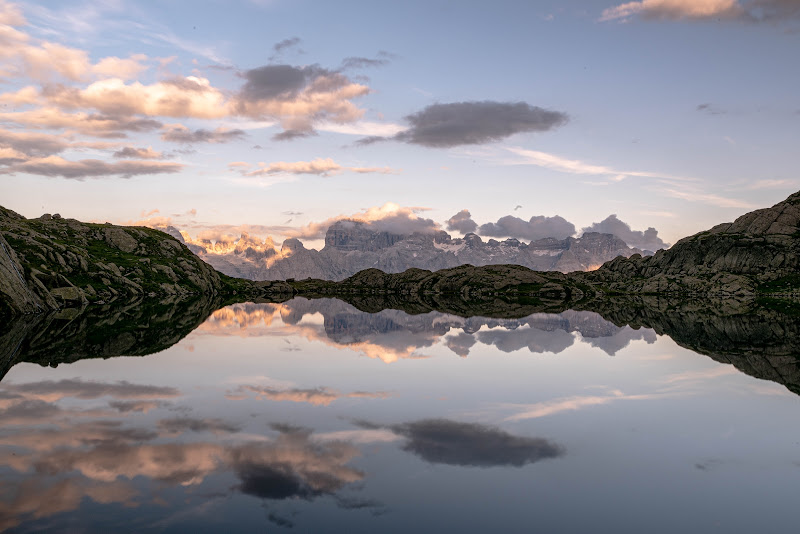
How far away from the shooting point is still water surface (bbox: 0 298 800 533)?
1919 cm

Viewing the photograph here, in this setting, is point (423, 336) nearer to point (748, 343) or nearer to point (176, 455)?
point (748, 343)

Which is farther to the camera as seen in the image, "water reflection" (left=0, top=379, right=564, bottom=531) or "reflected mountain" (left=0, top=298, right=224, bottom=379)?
"reflected mountain" (left=0, top=298, right=224, bottom=379)

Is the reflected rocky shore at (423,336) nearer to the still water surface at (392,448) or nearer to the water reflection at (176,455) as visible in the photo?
the still water surface at (392,448)

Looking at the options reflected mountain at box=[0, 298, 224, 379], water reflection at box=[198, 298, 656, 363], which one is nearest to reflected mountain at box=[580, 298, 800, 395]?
water reflection at box=[198, 298, 656, 363]

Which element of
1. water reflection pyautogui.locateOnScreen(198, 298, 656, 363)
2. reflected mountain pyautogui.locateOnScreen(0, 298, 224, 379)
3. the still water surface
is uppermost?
reflected mountain pyautogui.locateOnScreen(0, 298, 224, 379)

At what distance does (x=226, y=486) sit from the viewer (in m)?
21.3

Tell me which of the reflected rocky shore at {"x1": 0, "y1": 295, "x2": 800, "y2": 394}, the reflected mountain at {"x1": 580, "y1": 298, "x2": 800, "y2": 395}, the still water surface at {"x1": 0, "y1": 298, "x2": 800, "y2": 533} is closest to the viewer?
the still water surface at {"x1": 0, "y1": 298, "x2": 800, "y2": 533}

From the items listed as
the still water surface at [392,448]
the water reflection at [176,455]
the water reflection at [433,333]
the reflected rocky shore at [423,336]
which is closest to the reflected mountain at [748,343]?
the reflected rocky shore at [423,336]

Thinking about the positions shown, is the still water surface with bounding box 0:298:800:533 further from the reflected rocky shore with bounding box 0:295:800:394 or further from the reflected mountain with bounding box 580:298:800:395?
the reflected rocky shore with bounding box 0:295:800:394

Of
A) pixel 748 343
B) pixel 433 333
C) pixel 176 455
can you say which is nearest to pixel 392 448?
pixel 176 455

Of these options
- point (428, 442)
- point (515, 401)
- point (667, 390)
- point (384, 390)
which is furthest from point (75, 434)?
point (667, 390)

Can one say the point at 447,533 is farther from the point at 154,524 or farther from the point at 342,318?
the point at 342,318

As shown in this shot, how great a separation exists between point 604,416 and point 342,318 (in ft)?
314

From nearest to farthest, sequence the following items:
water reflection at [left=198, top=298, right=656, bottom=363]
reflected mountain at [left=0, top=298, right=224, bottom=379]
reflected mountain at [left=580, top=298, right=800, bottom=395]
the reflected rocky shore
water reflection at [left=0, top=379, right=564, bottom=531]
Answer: water reflection at [left=0, top=379, right=564, bottom=531] → reflected mountain at [left=580, top=298, right=800, bottom=395] → reflected mountain at [left=0, top=298, right=224, bottom=379] → the reflected rocky shore → water reflection at [left=198, top=298, right=656, bottom=363]
